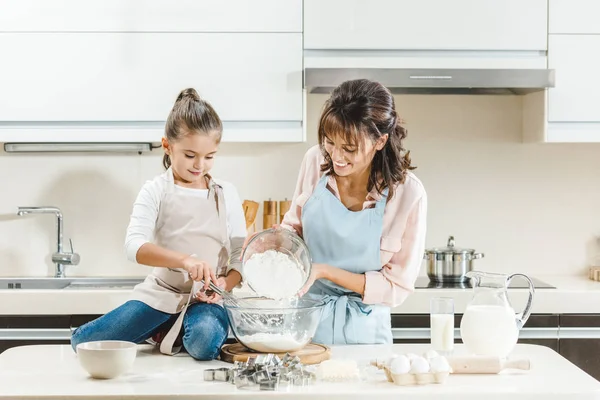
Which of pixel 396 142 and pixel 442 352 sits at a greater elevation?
pixel 396 142

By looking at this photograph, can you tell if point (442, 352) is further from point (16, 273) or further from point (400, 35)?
point (16, 273)

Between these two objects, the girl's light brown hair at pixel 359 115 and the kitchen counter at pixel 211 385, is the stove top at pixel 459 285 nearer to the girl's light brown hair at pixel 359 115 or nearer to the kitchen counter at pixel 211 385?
the girl's light brown hair at pixel 359 115

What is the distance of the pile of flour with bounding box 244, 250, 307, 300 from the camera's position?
2053 mm

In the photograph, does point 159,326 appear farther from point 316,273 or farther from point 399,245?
point 399,245

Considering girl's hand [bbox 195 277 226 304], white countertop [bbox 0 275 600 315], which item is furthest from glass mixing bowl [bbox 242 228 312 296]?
white countertop [bbox 0 275 600 315]

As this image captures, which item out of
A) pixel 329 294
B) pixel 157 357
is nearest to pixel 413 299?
pixel 329 294

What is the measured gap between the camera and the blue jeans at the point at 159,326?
1.97 meters

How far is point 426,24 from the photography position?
128 inches

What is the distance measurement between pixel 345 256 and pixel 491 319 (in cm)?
54

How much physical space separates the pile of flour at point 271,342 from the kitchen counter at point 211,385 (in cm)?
8

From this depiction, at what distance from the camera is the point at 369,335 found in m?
2.32

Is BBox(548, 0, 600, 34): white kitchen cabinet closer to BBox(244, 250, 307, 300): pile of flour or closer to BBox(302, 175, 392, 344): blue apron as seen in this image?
BBox(302, 175, 392, 344): blue apron

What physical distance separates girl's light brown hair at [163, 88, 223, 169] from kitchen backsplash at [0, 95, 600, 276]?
4.04 ft

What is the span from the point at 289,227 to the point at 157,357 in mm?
591
